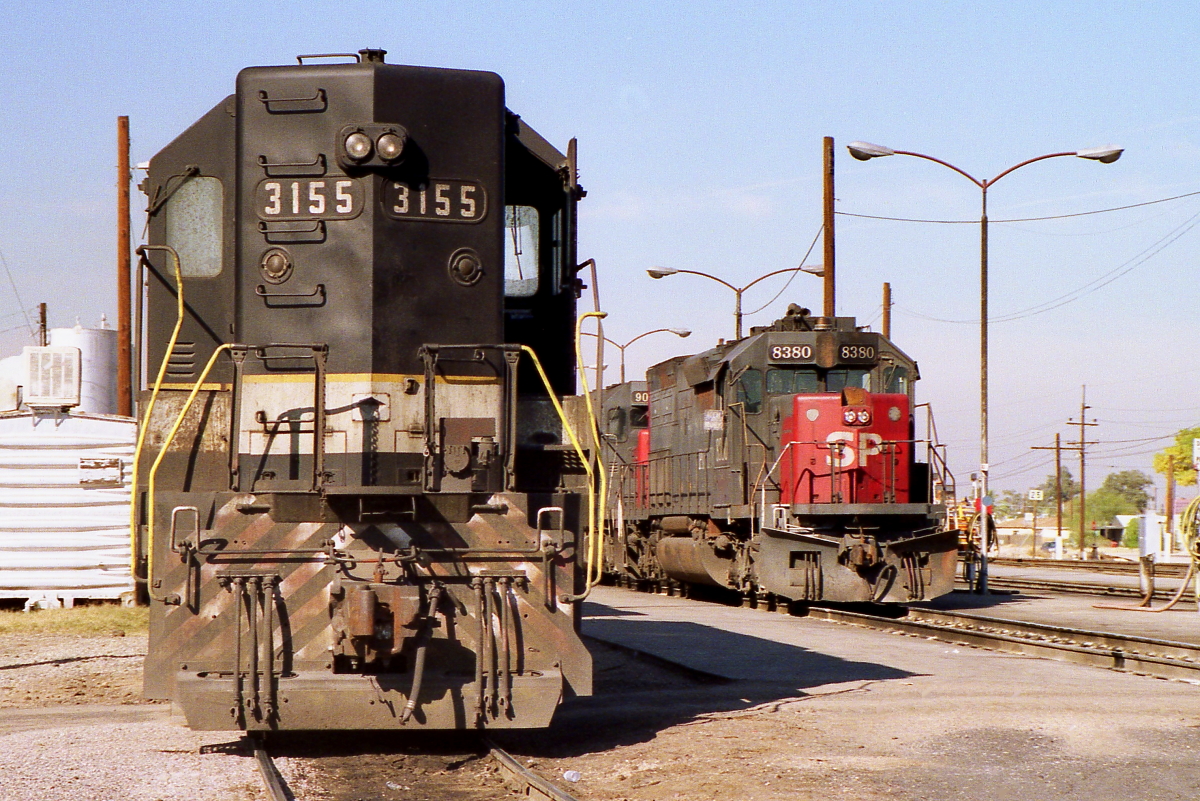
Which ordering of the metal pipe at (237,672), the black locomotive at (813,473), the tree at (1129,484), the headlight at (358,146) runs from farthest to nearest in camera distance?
the tree at (1129,484), the black locomotive at (813,473), the headlight at (358,146), the metal pipe at (237,672)

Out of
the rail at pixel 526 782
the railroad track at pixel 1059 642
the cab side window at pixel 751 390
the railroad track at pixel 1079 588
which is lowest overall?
the railroad track at pixel 1079 588

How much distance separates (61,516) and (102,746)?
10.3 m

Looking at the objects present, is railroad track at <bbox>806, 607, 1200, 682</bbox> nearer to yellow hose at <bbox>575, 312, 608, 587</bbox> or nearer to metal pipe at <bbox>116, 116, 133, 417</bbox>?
yellow hose at <bbox>575, 312, 608, 587</bbox>

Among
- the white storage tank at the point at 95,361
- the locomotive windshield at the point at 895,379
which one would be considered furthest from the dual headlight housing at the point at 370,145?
the white storage tank at the point at 95,361

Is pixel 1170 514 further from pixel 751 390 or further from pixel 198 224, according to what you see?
pixel 198 224

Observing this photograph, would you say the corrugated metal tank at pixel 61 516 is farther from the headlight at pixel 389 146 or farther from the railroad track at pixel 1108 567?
the railroad track at pixel 1108 567

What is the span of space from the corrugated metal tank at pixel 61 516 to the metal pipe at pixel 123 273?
122 inches

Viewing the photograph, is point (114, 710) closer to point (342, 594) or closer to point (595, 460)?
point (342, 594)

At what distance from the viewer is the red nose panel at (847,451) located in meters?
16.8

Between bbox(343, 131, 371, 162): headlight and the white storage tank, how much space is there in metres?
24.2

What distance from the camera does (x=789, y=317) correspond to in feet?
59.4

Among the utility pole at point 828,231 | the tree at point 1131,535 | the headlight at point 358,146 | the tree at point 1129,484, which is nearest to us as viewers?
the headlight at point 358,146

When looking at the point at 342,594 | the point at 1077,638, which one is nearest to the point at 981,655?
the point at 1077,638

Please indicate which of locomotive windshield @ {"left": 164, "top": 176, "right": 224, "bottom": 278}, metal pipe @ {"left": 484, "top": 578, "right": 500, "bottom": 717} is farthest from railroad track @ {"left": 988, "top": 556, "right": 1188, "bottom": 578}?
locomotive windshield @ {"left": 164, "top": 176, "right": 224, "bottom": 278}
